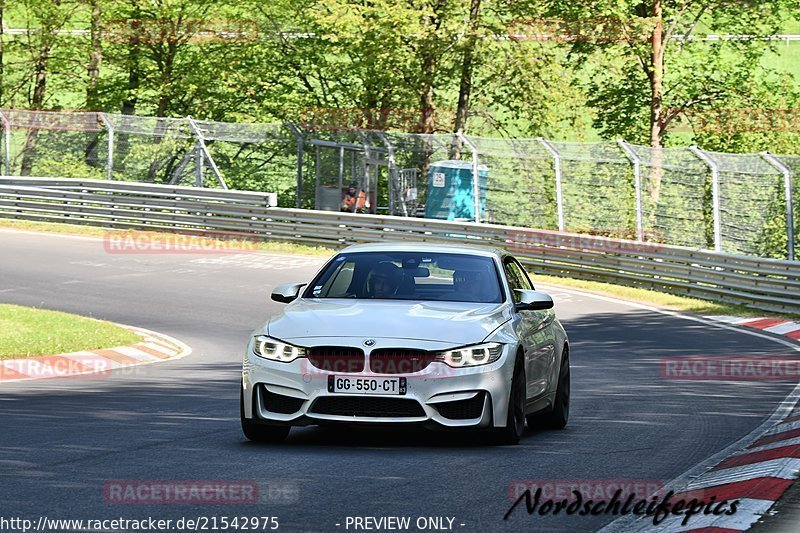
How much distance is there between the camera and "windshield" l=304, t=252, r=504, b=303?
10562 millimetres

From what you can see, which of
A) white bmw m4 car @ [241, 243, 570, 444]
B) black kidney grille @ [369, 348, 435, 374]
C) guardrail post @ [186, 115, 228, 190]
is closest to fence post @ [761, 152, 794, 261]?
guardrail post @ [186, 115, 228, 190]

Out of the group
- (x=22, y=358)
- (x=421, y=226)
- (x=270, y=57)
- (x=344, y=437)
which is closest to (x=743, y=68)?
(x=270, y=57)

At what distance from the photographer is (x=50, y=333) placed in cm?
1714

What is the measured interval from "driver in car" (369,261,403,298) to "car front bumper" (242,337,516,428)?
1301 millimetres

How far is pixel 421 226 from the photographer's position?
2959 centimetres

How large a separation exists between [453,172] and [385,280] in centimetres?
2427

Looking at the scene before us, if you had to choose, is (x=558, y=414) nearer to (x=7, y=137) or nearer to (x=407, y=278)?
(x=407, y=278)

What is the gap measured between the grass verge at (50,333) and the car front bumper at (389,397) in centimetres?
683

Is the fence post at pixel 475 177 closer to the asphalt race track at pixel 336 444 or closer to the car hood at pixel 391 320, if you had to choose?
the asphalt race track at pixel 336 444

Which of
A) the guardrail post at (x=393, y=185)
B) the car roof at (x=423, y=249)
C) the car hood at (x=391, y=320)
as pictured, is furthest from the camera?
the guardrail post at (x=393, y=185)

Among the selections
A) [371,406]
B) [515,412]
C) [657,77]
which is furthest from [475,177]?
[371,406]

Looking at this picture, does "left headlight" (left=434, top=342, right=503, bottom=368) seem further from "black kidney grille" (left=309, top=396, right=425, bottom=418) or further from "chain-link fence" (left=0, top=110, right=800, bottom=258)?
"chain-link fence" (left=0, top=110, right=800, bottom=258)

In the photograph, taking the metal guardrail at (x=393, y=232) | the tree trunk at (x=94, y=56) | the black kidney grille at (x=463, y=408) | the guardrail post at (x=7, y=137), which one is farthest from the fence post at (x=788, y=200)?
the tree trunk at (x=94, y=56)

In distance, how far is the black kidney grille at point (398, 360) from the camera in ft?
30.2
